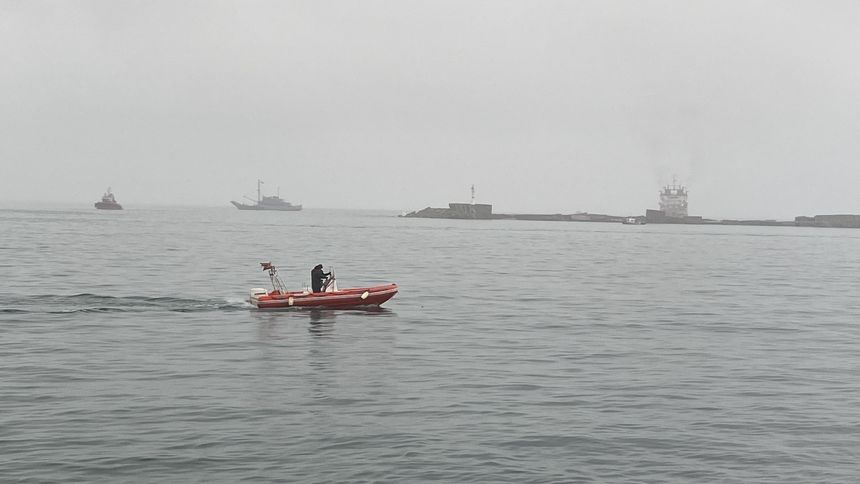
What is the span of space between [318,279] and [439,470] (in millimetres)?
24818

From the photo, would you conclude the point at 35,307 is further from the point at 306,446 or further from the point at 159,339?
the point at 306,446

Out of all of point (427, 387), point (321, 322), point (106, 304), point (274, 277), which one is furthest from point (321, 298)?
point (427, 387)

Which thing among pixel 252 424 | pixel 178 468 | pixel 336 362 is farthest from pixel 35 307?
pixel 178 468

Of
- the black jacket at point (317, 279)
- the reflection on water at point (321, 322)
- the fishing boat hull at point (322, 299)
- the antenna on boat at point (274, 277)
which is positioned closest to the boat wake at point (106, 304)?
the fishing boat hull at point (322, 299)

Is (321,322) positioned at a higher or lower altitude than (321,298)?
lower

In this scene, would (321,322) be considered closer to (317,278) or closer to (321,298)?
(321,298)

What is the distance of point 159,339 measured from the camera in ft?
101

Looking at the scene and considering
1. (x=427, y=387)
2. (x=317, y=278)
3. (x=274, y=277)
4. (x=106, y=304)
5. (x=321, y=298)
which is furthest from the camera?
(x=274, y=277)

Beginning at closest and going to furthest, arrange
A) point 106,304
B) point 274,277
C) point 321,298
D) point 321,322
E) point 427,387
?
point 427,387
point 321,322
point 106,304
point 321,298
point 274,277

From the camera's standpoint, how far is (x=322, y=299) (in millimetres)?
40438

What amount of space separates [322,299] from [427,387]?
17560 millimetres

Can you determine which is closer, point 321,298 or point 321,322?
point 321,322

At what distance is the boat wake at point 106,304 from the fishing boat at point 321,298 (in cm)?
137

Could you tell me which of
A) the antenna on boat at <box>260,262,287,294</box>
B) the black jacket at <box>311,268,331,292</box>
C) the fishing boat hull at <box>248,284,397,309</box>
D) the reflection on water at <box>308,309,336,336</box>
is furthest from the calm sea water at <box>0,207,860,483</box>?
the antenna on boat at <box>260,262,287,294</box>
